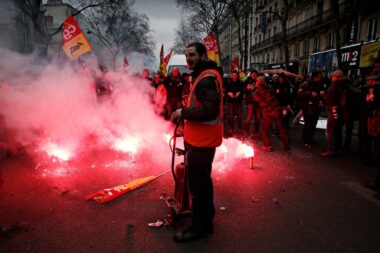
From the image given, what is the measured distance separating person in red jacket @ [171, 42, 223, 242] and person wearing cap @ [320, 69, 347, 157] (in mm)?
4226

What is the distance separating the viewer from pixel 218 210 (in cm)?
343

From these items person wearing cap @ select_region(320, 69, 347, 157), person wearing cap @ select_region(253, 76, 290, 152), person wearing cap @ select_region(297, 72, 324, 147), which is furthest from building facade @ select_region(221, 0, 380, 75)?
person wearing cap @ select_region(253, 76, 290, 152)

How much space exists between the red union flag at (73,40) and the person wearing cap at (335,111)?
21.8ft

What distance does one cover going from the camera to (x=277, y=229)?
3004 mm

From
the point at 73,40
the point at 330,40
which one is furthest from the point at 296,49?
the point at 73,40

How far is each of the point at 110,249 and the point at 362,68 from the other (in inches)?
561

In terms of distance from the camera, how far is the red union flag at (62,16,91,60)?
7723 mm

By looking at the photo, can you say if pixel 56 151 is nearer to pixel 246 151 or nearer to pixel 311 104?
pixel 246 151

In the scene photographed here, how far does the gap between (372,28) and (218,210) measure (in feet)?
83.3

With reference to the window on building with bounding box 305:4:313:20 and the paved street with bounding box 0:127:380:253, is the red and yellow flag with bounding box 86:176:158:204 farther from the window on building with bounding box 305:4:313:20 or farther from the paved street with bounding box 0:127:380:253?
the window on building with bounding box 305:4:313:20

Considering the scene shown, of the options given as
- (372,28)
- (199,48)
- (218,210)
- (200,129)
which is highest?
(372,28)

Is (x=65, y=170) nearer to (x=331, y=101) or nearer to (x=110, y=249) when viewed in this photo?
(x=110, y=249)

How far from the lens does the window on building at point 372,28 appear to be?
70.9ft

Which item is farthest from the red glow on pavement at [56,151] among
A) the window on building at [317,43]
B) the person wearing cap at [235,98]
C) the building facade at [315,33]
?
the window on building at [317,43]
